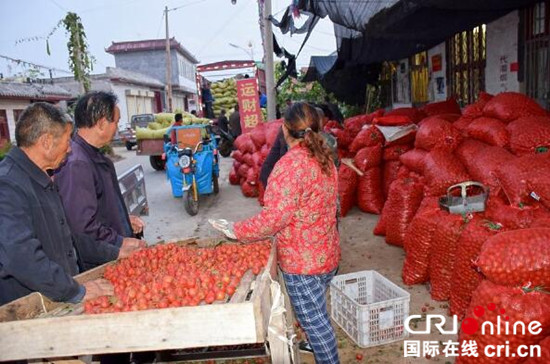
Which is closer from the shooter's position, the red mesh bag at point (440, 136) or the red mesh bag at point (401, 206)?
the red mesh bag at point (440, 136)

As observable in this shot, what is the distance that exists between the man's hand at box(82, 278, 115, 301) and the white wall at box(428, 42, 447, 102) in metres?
6.97

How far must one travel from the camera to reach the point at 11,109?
18.0 m

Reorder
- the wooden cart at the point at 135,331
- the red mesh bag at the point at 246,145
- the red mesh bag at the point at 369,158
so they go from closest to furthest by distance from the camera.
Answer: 1. the wooden cart at the point at 135,331
2. the red mesh bag at the point at 369,158
3. the red mesh bag at the point at 246,145

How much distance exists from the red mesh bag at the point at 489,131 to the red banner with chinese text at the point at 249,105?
7220mm

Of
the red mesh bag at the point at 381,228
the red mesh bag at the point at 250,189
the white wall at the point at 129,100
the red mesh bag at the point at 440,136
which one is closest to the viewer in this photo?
the red mesh bag at the point at 440,136

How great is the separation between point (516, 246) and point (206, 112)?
18.4 metres

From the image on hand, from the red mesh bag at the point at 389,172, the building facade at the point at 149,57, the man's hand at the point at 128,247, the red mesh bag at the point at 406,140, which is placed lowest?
the red mesh bag at the point at 389,172

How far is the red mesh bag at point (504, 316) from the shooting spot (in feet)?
7.38

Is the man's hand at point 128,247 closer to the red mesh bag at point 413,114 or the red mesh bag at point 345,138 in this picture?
the red mesh bag at point 413,114

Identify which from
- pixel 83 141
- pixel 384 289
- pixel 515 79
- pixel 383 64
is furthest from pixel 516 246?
pixel 383 64

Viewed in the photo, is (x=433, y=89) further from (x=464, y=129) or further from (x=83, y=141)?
(x=83, y=141)

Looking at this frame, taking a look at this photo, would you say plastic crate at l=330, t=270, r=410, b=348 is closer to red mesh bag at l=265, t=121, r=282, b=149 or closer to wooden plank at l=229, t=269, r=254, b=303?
wooden plank at l=229, t=269, r=254, b=303

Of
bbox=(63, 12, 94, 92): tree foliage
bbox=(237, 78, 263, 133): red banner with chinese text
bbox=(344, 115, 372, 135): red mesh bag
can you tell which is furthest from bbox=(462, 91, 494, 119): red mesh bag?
bbox=(63, 12, 94, 92): tree foliage
